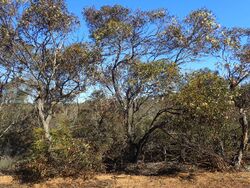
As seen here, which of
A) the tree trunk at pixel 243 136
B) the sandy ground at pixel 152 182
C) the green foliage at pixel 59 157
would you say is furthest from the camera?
the tree trunk at pixel 243 136

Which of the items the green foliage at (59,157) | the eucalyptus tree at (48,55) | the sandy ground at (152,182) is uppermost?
the eucalyptus tree at (48,55)

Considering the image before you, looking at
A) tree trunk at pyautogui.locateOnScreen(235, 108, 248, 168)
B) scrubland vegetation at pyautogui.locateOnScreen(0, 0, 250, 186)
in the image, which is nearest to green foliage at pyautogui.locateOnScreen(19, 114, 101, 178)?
scrubland vegetation at pyautogui.locateOnScreen(0, 0, 250, 186)

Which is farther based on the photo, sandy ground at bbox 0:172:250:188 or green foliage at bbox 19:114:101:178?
green foliage at bbox 19:114:101:178

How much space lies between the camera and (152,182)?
11766 millimetres

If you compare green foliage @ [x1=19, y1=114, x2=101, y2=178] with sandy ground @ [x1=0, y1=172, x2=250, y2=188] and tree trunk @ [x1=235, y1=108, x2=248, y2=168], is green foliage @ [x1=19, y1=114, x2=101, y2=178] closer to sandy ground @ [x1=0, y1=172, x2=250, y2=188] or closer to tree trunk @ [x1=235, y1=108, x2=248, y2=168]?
sandy ground @ [x1=0, y1=172, x2=250, y2=188]

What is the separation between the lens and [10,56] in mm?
14203

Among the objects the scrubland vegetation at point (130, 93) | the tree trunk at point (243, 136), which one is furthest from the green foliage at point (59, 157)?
the tree trunk at point (243, 136)

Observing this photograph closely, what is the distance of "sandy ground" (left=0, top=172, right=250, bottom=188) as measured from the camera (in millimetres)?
11477

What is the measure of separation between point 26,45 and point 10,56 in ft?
2.42

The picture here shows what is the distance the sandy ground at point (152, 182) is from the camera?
37.7 feet

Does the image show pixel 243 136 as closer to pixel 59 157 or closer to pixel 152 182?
pixel 152 182

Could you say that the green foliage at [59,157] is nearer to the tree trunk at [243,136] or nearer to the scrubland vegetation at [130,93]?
the scrubland vegetation at [130,93]

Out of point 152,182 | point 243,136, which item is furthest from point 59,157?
point 243,136

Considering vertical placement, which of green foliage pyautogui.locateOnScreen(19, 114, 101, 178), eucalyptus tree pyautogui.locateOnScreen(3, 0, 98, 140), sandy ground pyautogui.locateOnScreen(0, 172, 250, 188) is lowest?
sandy ground pyautogui.locateOnScreen(0, 172, 250, 188)
